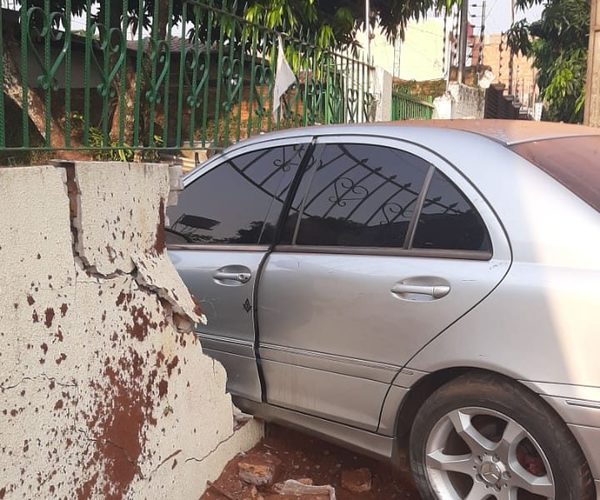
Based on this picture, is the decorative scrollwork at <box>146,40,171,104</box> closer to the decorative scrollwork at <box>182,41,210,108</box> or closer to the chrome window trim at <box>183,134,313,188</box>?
the decorative scrollwork at <box>182,41,210,108</box>

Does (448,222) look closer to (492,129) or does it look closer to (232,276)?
(492,129)

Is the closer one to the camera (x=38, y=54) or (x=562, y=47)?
(x=38, y=54)

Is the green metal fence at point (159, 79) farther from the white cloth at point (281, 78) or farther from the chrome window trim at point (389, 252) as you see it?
the chrome window trim at point (389, 252)

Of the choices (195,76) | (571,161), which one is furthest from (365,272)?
(195,76)

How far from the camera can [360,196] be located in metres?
2.78

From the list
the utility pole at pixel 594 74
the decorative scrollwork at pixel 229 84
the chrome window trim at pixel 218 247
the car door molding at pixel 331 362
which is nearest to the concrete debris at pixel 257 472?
the car door molding at pixel 331 362

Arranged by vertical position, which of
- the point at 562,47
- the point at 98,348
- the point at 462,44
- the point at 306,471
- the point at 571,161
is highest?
the point at 562,47

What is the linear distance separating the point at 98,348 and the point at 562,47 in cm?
1406

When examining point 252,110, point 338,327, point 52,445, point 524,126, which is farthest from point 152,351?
point 252,110

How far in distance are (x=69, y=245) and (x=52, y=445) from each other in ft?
2.04

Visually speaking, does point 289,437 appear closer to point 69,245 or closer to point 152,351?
point 152,351

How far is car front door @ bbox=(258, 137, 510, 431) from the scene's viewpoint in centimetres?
239

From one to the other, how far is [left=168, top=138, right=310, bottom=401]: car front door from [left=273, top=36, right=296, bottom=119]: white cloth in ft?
5.33

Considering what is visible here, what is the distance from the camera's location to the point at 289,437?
334 cm
